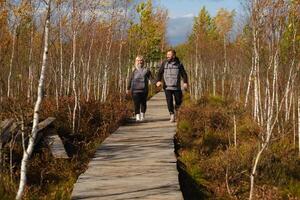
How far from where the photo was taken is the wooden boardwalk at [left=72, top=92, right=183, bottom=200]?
19.6ft

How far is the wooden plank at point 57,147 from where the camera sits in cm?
818

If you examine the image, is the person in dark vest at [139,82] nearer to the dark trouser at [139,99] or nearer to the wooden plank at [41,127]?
the dark trouser at [139,99]

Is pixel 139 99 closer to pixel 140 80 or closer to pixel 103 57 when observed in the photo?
pixel 140 80

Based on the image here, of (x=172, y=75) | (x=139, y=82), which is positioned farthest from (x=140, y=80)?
(x=172, y=75)

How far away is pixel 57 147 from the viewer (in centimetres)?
839

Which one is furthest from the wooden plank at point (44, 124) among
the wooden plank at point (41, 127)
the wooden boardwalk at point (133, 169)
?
the wooden boardwalk at point (133, 169)

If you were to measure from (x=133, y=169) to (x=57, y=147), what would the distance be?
172 centimetres

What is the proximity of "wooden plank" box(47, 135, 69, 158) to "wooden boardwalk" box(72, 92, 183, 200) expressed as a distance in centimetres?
55

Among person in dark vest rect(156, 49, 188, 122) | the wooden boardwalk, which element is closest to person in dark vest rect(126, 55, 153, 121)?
person in dark vest rect(156, 49, 188, 122)

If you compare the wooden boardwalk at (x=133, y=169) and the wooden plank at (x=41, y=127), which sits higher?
the wooden plank at (x=41, y=127)

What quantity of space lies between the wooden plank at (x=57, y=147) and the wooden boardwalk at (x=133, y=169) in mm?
549

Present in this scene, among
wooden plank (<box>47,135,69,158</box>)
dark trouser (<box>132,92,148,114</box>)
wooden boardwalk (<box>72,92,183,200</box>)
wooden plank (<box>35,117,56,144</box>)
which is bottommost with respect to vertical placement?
wooden boardwalk (<box>72,92,183,200</box>)

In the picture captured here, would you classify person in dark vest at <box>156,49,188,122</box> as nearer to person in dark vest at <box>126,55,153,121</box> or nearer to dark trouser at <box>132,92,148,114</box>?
person in dark vest at <box>126,55,153,121</box>

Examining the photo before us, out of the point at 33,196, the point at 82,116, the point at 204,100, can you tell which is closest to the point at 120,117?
the point at 82,116
